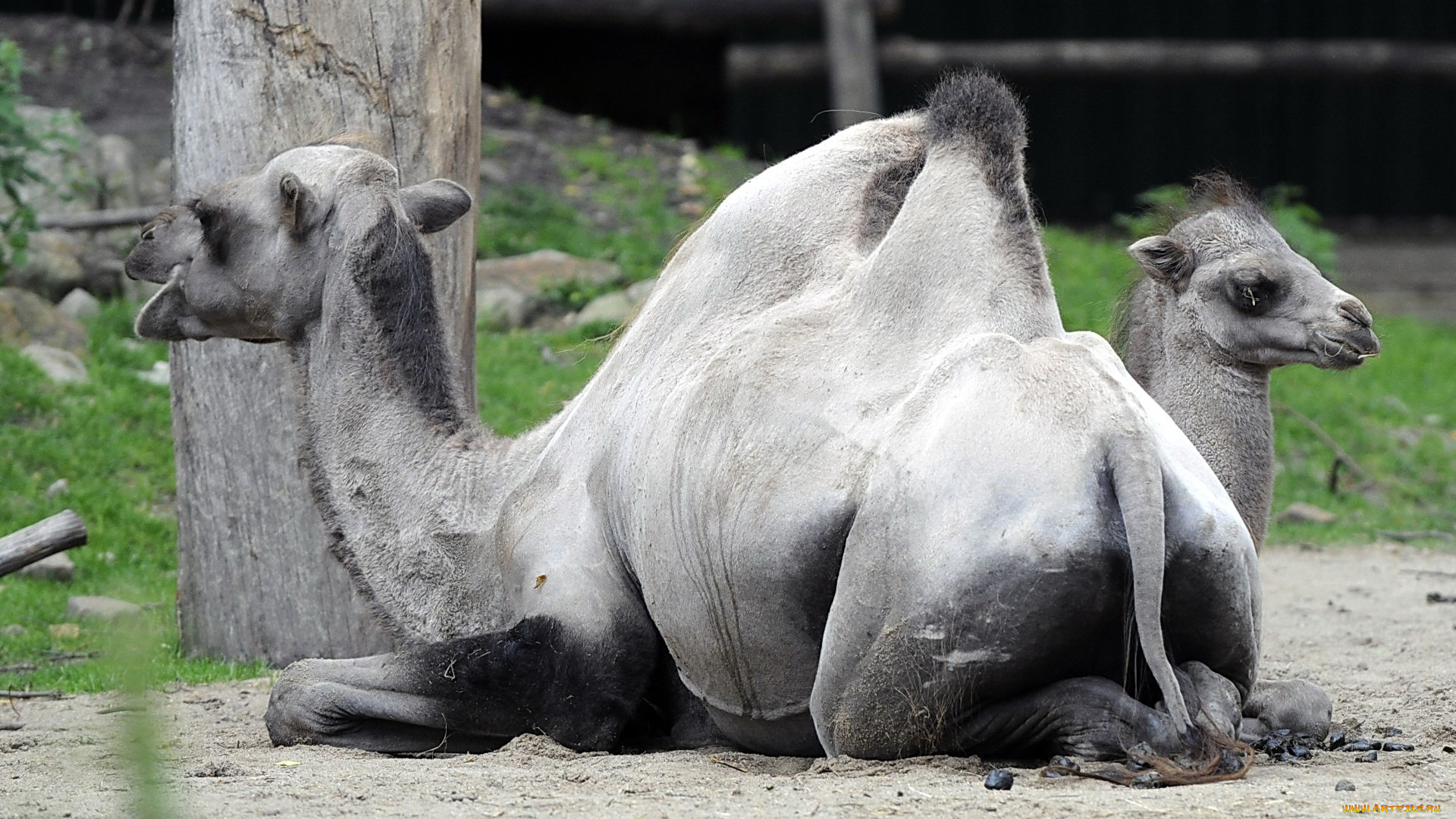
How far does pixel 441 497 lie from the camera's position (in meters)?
4.74

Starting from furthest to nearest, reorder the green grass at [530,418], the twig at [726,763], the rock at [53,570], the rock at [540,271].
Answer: the rock at [540,271]
the rock at [53,570]
the green grass at [530,418]
the twig at [726,763]

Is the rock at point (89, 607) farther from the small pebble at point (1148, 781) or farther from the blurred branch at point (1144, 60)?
the blurred branch at point (1144, 60)

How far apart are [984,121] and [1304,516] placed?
18.3 ft

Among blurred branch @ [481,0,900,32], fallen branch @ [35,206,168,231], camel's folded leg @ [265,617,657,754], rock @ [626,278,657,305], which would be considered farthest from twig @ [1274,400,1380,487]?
fallen branch @ [35,206,168,231]

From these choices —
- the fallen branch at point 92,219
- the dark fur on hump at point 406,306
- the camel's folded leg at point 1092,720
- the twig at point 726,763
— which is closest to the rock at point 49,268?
the fallen branch at point 92,219

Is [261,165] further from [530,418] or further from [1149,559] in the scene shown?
[1149,559]

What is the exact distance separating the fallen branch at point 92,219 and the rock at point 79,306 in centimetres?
42

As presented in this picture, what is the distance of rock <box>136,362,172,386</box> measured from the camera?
355 inches

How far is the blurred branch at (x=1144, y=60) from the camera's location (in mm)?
13578

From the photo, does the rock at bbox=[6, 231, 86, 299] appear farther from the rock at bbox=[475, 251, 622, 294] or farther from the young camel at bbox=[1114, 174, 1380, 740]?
the young camel at bbox=[1114, 174, 1380, 740]

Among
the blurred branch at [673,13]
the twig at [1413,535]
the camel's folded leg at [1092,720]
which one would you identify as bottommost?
the twig at [1413,535]

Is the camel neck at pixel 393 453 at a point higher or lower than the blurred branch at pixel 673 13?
lower

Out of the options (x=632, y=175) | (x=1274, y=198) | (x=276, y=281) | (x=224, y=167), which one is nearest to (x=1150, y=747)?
(x=276, y=281)

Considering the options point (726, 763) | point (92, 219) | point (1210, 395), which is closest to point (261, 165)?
point (726, 763)
